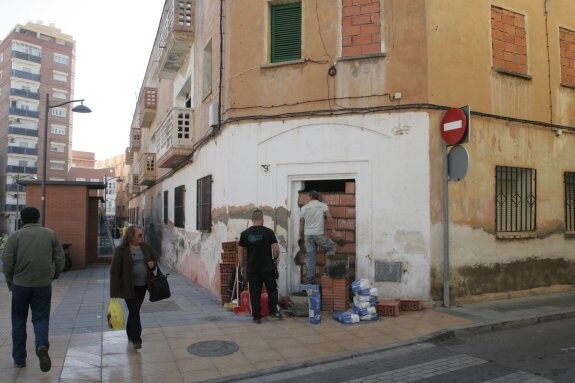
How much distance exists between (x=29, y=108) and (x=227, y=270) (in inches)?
2443

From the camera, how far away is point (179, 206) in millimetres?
13914

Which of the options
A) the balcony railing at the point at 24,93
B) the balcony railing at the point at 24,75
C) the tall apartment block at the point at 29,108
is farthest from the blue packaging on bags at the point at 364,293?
the balcony railing at the point at 24,75

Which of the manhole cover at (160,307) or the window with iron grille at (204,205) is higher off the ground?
the window with iron grille at (204,205)

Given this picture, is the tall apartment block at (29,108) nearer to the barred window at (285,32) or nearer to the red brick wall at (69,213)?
the red brick wall at (69,213)

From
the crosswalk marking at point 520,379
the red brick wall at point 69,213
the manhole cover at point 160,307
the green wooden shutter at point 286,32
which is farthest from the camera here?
the red brick wall at point 69,213

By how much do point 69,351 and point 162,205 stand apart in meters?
12.1

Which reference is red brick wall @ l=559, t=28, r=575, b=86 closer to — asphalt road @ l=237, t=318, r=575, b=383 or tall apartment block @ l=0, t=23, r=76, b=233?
asphalt road @ l=237, t=318, r=575, b=383

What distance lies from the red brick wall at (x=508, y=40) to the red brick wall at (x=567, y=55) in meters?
1.30

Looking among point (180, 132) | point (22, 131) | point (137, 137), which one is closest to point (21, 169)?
point (22, 131)

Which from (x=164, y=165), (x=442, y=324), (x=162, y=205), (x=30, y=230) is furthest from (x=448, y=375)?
(x=162, y=205)

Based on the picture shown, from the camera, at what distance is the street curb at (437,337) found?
4.93 m

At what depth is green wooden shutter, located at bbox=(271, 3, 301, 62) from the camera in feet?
28.5

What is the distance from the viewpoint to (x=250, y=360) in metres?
5.31

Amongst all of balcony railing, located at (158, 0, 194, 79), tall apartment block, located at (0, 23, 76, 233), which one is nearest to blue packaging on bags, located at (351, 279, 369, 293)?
balcony railing, located at (158, 0, 194, 79)
